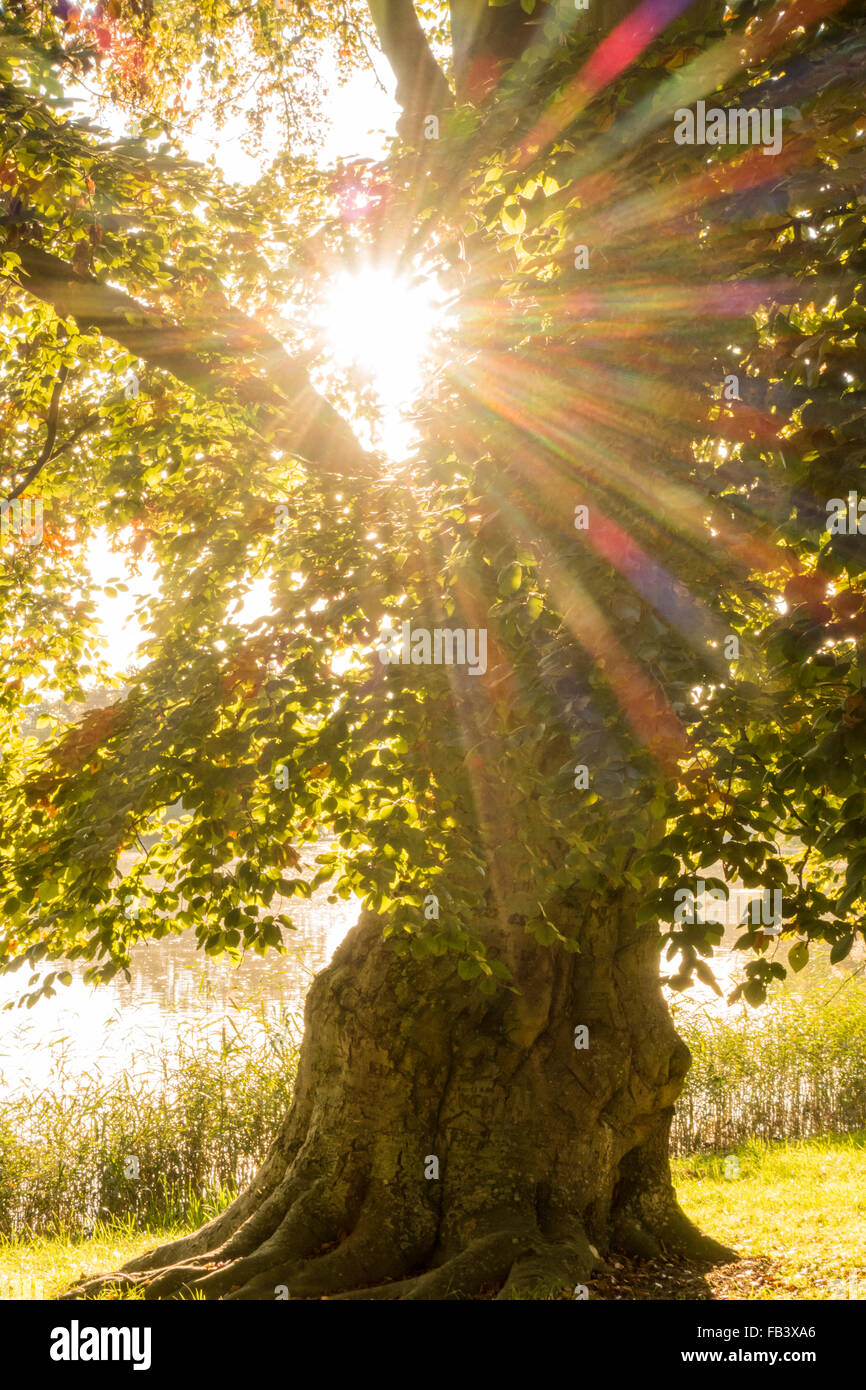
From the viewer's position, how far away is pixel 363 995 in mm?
6285

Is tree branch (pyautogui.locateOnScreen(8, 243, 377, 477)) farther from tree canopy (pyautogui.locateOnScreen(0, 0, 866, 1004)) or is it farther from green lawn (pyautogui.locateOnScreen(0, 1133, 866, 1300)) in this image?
green lawn (pyautogui.locateOnScreen(0, 1133, 866, 1300))

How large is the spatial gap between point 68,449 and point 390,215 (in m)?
4.94

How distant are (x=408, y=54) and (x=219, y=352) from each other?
8.37 feet

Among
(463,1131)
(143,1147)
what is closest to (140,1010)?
(143,1147)

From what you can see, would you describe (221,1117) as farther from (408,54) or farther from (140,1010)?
(408,54)

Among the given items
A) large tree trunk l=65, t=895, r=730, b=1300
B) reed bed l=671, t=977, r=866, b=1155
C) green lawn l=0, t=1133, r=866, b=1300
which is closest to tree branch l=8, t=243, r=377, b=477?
large tree trunk l=65, t=895, r=730, b=1300

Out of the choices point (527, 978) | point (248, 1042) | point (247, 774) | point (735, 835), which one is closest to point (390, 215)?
point (247, 774)

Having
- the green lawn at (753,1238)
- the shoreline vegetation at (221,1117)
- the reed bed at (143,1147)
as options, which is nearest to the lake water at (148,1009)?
the shoreline vegetation at (221,1117)

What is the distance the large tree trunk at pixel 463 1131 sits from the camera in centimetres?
572

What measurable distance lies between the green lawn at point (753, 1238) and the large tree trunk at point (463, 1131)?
0.34 metres

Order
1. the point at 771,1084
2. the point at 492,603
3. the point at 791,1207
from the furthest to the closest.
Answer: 1. the point at 771,1084
2. the point at 791,1207
3. the point at 492,603

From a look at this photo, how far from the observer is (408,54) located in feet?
22.2

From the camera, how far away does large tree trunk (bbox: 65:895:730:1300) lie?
→ 225 inches

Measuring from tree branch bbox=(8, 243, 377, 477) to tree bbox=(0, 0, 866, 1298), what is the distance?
0.07 feet
